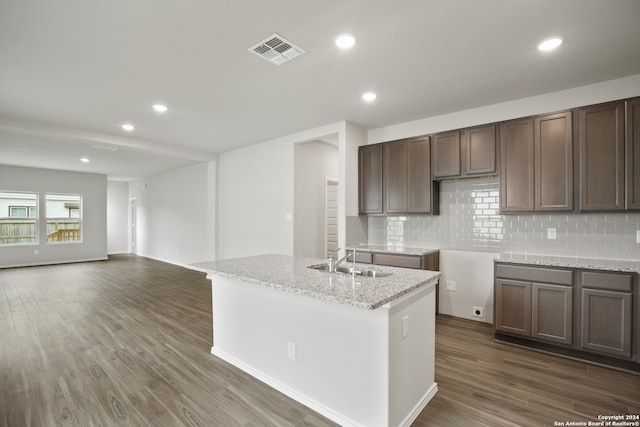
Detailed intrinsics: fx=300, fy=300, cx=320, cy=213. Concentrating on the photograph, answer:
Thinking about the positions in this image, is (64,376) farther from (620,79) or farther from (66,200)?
(66,200)

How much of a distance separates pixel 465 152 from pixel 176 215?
7722 millimetres

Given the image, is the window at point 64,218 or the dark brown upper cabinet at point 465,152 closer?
the dark brown upper cabinet at point 465,152

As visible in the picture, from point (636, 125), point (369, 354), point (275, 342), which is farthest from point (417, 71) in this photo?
point (275, 342)

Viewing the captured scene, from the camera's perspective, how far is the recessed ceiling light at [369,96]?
11.4 ft

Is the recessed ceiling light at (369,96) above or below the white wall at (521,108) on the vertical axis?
above

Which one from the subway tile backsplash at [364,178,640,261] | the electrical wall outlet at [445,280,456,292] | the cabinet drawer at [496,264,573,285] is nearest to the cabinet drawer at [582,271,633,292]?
the cabinet drawer at [496,264,573,285]

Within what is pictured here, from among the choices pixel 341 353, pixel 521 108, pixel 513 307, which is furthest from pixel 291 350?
pixel 521 108

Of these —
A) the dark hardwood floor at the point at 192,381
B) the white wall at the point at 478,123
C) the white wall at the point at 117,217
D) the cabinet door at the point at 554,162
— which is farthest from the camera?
the white wall at the point at 117,217

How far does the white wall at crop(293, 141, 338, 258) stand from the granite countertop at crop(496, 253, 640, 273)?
3031 mm

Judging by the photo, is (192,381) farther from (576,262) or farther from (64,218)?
(64,218)

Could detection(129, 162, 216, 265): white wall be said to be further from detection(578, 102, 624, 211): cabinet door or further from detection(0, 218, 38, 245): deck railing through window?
detection(578, 102, 624, 211): cabinet door

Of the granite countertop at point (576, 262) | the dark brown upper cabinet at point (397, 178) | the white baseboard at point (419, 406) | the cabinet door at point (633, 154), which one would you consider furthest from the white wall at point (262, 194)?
the cabinet door at point (633, 154)

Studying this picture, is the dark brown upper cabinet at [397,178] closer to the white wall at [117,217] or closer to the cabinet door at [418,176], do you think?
the cabinet door at [418,176]

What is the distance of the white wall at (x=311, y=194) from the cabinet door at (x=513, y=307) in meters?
3.04
